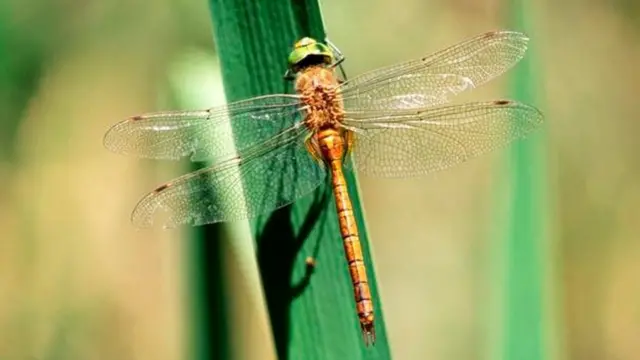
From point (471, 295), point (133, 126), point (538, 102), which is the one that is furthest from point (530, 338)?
point (471, 295)

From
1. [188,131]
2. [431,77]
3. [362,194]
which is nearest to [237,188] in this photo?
[188,131]

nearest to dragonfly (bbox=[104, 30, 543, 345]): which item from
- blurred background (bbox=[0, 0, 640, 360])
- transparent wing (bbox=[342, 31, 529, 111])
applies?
transparent wing (bbox=[342, 31, 529, 111])

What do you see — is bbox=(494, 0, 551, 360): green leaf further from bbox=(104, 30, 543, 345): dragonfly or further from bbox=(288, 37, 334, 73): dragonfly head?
bbox=(288, 37, 334, 73): dragonfly head

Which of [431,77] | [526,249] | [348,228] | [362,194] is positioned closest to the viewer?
[526,249]

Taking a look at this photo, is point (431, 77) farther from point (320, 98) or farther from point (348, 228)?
point (348, 228)

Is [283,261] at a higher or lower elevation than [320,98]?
lower

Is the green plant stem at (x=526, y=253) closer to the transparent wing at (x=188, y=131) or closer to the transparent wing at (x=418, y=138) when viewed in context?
the transparent wing at (x=418, y=138)

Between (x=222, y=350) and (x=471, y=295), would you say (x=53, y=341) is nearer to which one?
(x=222, y=350)
